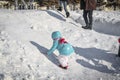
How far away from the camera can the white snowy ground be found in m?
7.54

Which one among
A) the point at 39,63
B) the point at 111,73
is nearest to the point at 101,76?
the point at 111,73

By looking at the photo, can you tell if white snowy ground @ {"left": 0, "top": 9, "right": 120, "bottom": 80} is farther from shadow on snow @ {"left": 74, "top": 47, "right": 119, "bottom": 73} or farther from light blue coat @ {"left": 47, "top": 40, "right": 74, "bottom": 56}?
light blue coat @ {"left": 47, "top": 40, "right": 74, "bottom": 56}

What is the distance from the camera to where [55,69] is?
309 inches

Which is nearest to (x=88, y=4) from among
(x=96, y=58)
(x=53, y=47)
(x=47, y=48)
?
(x=96, y=58)

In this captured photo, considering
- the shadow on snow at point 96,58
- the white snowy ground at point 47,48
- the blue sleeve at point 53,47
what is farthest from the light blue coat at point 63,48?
the shadow on snow at point 96,58

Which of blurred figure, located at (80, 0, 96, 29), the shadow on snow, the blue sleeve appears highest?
blurred figure, located at (80, 0, 96, 29)

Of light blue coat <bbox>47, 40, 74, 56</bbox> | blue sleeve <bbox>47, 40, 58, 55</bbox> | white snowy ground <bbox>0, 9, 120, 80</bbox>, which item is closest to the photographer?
white snowy ground <bbox>0, 9, 120, 80</bbox>

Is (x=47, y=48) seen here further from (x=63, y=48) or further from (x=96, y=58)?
(x=96, y=58)

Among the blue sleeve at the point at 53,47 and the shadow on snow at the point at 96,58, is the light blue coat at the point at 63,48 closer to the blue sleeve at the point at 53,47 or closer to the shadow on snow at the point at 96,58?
the blue sleeve at the point at 53,47

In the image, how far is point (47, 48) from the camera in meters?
8.91

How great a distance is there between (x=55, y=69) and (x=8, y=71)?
130 cm

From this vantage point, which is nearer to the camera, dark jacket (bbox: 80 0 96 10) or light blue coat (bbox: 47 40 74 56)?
light blue coat (bbox: 47 40 74 56)

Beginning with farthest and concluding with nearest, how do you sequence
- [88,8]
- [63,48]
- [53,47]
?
[88,8] < [53,47] < [63,48]

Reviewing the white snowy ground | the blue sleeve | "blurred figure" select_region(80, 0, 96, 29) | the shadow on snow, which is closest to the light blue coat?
the blue sleeve
